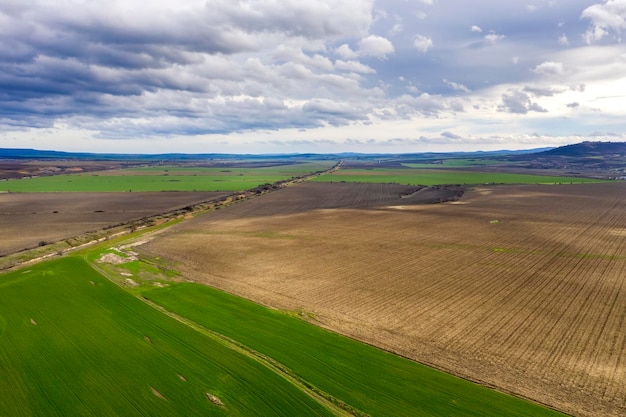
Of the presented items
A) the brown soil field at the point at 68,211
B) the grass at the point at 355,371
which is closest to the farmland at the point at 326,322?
the grass at the point at 355,371

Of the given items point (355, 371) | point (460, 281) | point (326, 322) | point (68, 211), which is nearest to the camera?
point (355, 371)

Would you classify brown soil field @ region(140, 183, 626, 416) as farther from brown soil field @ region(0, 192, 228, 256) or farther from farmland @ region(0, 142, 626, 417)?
brown soil field @ region(0, 192, 228, 256)

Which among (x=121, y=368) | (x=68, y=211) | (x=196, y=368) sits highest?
(x=68, y=211)

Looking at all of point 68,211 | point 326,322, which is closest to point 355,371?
point 326,322

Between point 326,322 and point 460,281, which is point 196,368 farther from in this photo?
Result: point 460,281

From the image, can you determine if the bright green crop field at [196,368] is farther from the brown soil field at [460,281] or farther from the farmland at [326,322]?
the brown soil field at [460,281]

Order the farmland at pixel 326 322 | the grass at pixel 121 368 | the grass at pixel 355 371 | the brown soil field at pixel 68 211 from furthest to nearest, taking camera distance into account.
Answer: the brown soil field at pixel 68 211 < the farmland at pixel 326 322 < the grass at pixel 355 371 < the grass at pixel 121 368
